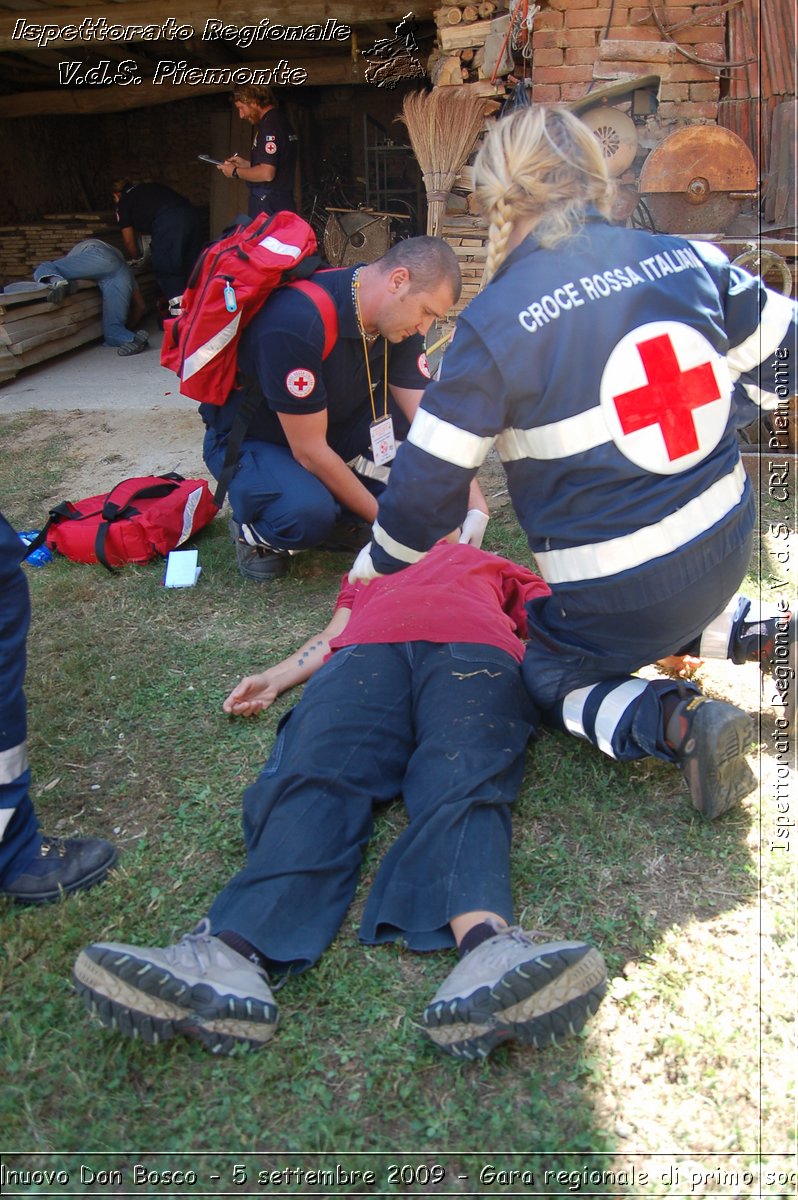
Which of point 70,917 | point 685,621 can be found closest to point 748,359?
point 685,621

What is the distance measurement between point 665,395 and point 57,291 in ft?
23.2

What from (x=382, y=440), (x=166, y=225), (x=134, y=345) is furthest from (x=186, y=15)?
(x=382, y=440)

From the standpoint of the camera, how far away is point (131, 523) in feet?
12.9

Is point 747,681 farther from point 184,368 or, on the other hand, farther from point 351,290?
point 184,368

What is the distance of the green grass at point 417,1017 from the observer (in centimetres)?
153

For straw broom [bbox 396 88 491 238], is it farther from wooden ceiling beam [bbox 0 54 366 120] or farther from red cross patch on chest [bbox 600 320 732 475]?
red cross patch on chest [bbox 600 320 732 475]

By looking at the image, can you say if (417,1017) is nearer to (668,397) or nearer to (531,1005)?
(531,1005)

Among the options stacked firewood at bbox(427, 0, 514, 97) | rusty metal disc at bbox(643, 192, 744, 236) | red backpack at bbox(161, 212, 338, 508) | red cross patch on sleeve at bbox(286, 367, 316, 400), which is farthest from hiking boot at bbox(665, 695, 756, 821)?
stacked firewood at bbox(427, 0, 514, 97)

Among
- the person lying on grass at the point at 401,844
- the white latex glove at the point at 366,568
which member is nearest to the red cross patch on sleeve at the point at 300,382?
the person lying on grass at the point at 401,844

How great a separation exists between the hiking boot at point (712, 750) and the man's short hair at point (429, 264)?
5.42 feet

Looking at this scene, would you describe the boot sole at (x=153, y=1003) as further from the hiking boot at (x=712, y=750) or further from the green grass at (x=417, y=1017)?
the hiking boot at (x=712, y=750)

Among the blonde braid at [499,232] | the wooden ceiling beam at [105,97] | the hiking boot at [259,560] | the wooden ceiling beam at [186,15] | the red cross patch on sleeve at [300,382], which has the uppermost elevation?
the wooden ceiling beam at [186,15]

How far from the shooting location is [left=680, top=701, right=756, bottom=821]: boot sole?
6.73 ft

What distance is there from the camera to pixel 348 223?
832cm
